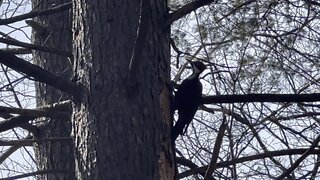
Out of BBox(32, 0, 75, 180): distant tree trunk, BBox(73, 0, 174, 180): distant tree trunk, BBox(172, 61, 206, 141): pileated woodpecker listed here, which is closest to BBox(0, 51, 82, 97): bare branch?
BBox(73, 0, 174, 180): distant tree trunk

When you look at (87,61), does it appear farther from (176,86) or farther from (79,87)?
(176,86)

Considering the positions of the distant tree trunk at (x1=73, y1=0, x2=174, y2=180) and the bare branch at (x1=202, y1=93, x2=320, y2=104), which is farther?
the bare branch at (x1=202, y1=93, x2=320, y2=104)

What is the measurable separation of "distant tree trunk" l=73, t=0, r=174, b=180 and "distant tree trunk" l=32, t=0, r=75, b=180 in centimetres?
121

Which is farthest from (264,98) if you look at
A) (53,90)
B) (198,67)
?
(53,90)

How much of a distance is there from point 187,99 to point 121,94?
828 mm

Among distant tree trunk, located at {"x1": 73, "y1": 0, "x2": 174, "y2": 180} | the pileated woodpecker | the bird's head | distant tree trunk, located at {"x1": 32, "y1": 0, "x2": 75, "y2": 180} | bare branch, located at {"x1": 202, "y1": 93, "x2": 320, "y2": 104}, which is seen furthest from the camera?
distant tree trunk, located at {"x1": 32, "y1": 0, "x2": 75, "y2": 180}

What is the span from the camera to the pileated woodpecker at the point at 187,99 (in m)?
4.06

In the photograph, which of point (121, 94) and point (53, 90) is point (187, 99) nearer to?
point (121, 94)

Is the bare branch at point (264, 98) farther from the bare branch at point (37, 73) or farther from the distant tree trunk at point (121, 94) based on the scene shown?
the bare branch at point (37, 73)

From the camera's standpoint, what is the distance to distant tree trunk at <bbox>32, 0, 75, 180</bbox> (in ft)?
15.7

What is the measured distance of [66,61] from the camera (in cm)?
506

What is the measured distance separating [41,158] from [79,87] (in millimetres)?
1571

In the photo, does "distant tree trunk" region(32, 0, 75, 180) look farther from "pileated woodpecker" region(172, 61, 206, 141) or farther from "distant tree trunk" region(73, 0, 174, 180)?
"distant tree trunk" region(73, 0, 174, 180)

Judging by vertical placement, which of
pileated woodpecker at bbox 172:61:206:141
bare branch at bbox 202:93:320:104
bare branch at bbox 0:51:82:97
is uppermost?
pileated woodpecker at bbox 172:61:206:141
